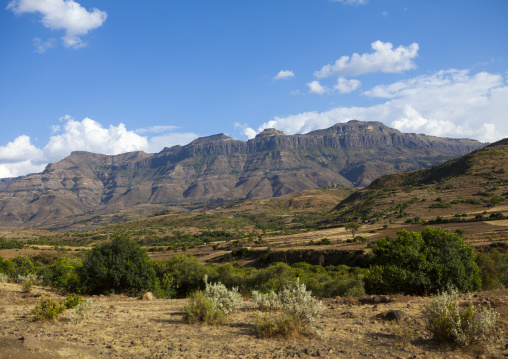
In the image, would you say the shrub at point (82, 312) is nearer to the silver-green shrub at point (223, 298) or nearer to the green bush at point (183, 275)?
the silver-green shrub at point (223, 298)

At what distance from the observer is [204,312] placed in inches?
444

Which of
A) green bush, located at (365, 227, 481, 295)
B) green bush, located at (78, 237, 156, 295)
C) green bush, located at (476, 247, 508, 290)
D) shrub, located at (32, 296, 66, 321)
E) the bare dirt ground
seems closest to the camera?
the bare dirt ground

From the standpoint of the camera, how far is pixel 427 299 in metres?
13.9

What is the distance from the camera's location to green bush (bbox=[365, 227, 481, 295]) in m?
Answer: 15.9

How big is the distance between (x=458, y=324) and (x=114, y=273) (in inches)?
733

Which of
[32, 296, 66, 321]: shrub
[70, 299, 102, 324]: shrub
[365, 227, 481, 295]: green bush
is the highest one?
[32, 296, 66, 321]: shrub

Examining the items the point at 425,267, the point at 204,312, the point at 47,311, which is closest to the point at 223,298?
the point at 204,312

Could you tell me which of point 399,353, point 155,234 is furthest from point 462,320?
point 155,234

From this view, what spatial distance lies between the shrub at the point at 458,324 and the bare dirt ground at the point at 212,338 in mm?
289

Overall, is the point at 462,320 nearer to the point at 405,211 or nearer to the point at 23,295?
the point at 23,295

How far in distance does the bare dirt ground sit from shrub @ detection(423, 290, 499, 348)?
0.95 ft

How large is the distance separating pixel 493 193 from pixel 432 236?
272 ft

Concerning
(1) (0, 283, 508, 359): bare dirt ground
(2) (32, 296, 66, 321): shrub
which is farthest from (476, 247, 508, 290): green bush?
(2) (32, 296, 66, 321): shrub

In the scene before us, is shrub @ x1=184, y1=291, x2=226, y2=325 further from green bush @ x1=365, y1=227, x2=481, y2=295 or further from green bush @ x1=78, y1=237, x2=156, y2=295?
green bush @ x1=78, y1=237, x2=156, y2=295
